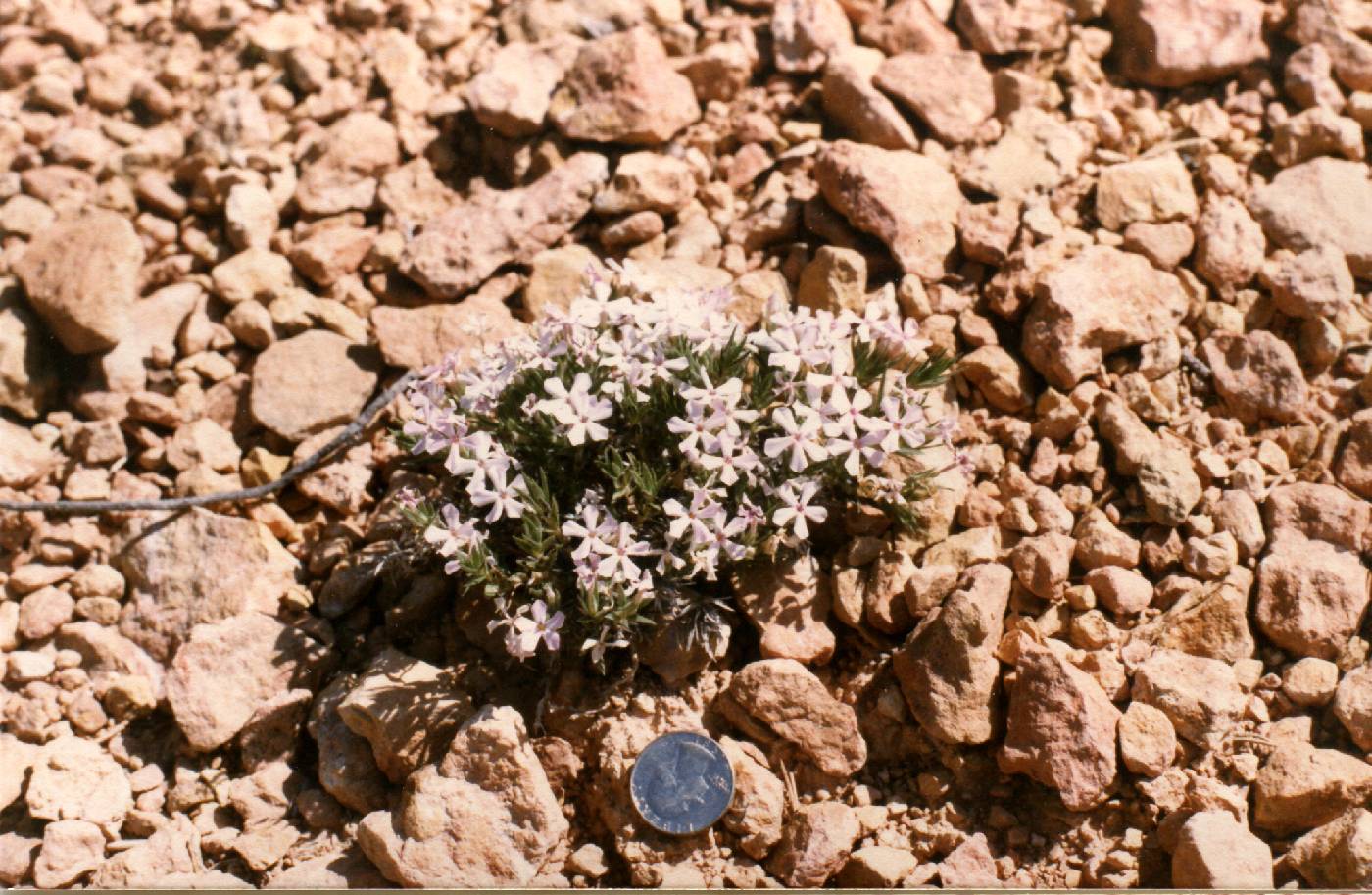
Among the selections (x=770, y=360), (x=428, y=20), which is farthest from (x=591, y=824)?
(x=428, y=20)

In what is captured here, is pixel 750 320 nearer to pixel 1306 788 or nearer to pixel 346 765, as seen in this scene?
pixel 346 765

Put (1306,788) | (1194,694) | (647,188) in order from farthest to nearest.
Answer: (647,188), (1194,694), (1306,788)

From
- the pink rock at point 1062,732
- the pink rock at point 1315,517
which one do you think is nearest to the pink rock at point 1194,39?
the pink rock at point 1315,517

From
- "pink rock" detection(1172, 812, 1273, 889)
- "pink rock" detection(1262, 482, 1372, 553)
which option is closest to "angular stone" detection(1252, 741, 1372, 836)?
"pink rock" detection(1172, 812, 1273, 889)

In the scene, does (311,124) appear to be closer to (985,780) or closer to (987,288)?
(987,288)

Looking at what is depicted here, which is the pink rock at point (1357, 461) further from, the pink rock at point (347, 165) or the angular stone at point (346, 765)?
the pink rock at point (347, 165)

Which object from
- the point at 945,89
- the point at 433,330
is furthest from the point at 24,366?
the point at 945,89
